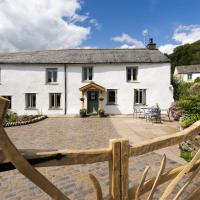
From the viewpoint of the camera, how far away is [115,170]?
1.74m

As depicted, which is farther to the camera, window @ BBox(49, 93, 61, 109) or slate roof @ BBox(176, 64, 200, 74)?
slate roof @ BBox(176, 64, 200, 74)

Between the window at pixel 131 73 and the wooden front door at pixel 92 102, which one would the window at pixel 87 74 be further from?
the window at pixel 131 73

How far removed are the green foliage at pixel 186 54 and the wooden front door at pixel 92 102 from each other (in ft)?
196

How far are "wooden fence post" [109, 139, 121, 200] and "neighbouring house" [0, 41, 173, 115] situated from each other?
2086cm

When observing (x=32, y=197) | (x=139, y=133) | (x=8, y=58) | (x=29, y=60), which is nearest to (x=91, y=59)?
(x=29, y=60)

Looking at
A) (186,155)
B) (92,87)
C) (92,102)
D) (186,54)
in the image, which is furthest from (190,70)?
(186,155)

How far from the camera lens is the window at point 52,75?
918 inches

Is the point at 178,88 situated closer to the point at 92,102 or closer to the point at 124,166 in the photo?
the point at 92,102

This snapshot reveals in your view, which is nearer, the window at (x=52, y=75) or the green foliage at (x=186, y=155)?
the green foliage at (x=186, y=155)

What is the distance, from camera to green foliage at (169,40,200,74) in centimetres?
7594

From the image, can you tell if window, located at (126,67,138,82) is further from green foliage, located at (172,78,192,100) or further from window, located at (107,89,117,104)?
green foliage, located at (172,78,192,100)

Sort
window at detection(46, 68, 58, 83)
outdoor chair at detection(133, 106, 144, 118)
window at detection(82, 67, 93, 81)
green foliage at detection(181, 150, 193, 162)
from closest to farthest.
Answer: green foliage at detection(181, 150, 193, 162) → outdoor chair at detection(133, 106, 144, 118) → window at detection(82, 67, 93, 81) → window at detection(46, 68, 58, 83)

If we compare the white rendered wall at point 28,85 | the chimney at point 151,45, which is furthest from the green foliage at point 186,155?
the chimney at point 151,45

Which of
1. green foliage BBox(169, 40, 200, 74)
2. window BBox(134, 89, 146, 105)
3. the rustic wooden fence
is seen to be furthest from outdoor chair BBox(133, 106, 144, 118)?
green foliage BBox(169, 40, 200, 74)
